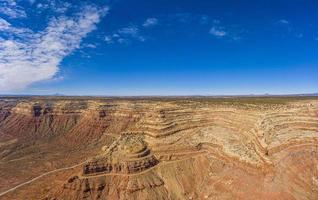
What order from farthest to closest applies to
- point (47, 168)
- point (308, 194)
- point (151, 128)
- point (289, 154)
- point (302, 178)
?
1. point (47, 168)
2. point (151, 128)
3. point (289, 154)
4. point (302, 178)
5. point (308, 194)

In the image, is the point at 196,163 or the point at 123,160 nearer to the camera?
the point at 123,160

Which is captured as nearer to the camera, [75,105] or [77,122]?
[77,122]

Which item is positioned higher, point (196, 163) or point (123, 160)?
point (123, 160)

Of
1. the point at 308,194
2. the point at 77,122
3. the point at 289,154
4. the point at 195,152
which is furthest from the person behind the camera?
the point at 77,122

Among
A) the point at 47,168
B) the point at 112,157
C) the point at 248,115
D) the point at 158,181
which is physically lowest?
the point at 47,168

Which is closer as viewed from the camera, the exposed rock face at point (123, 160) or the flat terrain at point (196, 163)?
the flat terrain at point (196, 163)

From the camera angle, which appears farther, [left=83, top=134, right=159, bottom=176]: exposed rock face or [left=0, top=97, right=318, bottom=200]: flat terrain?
[left=83, top=134, right=159, bottom=176]: exposed rock face

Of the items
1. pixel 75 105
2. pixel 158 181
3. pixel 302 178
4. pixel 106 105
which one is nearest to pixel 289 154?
pixel 302 178

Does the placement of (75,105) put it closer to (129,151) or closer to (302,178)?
(129,151)
